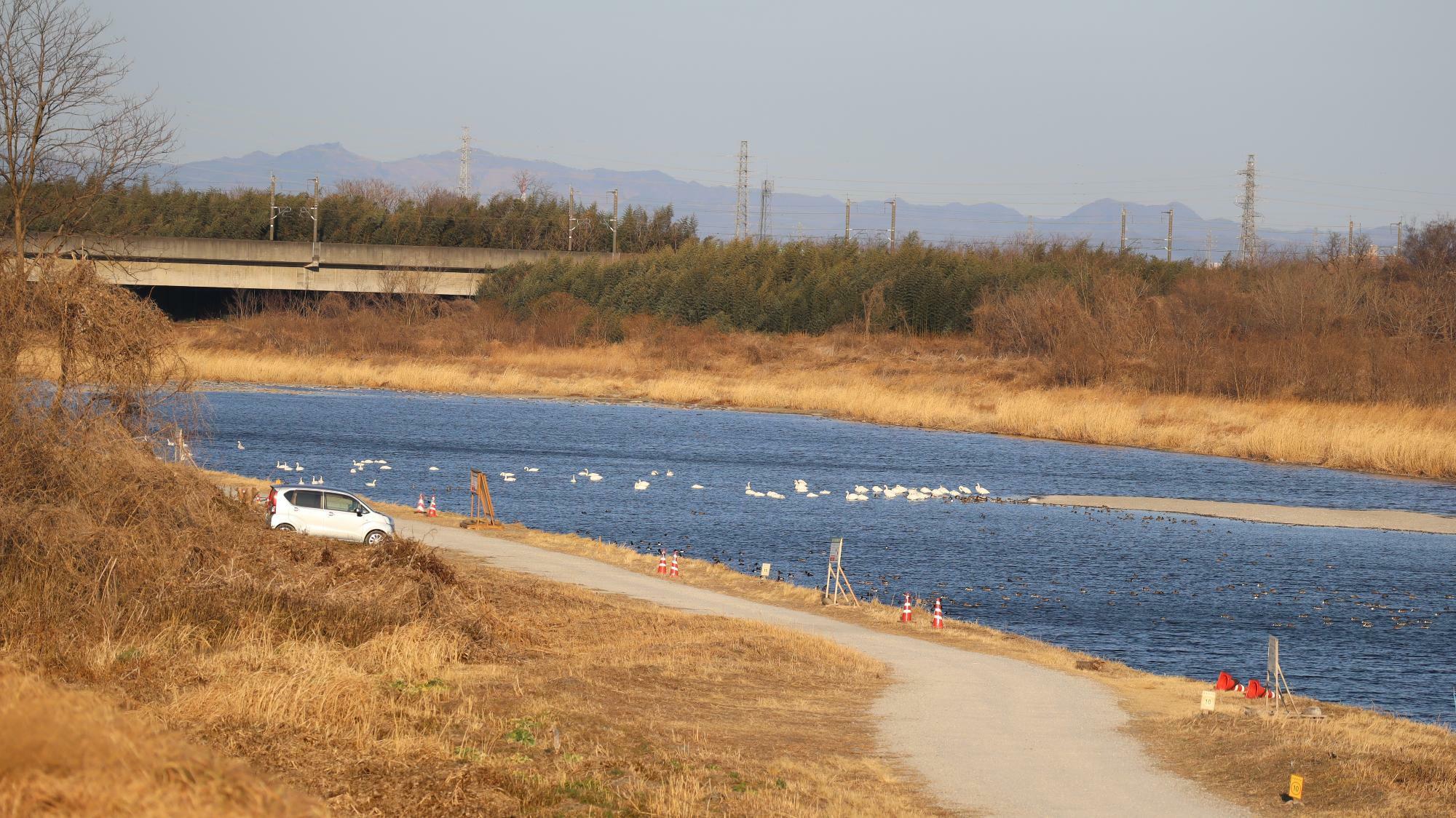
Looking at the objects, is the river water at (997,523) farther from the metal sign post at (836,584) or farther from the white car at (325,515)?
the white car at (325,515)

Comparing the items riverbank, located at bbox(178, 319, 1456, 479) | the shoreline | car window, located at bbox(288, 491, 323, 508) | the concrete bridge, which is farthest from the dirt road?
the concrete bridge

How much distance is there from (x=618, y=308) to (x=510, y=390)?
18586 mm

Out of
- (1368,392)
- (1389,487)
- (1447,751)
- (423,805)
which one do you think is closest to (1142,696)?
(1447,751)

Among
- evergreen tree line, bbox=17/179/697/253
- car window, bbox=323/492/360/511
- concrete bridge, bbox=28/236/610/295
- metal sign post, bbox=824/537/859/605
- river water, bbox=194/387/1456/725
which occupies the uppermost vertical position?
evergreen tree line, bbox=17/179/697/253

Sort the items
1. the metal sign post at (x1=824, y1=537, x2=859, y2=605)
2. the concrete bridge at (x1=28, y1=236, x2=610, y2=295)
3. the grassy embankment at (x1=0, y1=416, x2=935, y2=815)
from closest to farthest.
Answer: the grassy embankment at (x1=0, y1=416, x2=935, y2=815) < the metal sign post at (x1=824, y1=537, x2=859, y2=605) < the concrete bridge at (x1=28, y1=236, x2=610, y2=295)

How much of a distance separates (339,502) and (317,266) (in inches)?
3260

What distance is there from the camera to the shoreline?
46000mm

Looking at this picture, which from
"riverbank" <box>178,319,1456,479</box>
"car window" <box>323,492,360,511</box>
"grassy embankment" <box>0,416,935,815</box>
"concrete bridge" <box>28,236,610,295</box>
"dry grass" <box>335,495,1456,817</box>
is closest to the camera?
"grassy embankment" <box>0,416,935,815</box>

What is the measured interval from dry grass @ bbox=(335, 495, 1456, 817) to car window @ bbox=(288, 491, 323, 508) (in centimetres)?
1380

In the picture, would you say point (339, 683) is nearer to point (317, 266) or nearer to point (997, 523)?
point (997, 523)

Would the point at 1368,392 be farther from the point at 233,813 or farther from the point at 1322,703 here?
the point at 233,813

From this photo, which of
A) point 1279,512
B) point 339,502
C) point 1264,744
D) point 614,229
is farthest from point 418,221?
point 1264,744

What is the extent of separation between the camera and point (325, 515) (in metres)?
28.5

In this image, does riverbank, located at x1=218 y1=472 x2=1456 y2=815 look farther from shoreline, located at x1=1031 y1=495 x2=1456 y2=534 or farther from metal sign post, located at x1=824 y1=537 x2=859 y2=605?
shoreline, located at x1=1031 y1=495 x2=1456 y2=534
